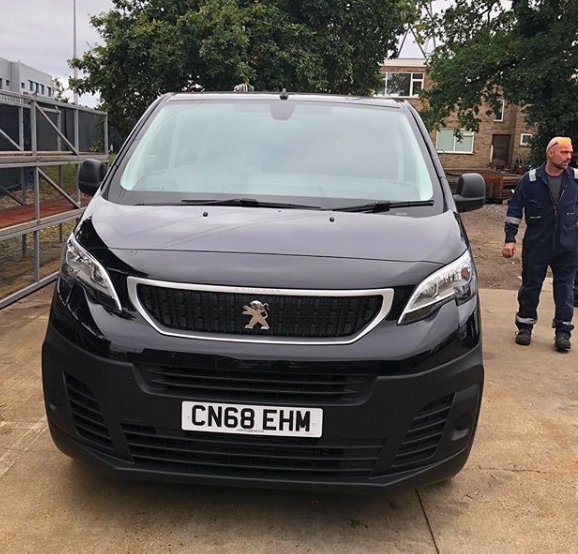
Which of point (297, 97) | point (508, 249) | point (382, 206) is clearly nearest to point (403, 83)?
point (508, 249)

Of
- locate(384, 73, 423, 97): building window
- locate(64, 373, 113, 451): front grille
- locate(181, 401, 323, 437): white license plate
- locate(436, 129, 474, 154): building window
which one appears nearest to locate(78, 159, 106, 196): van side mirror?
locate(64, 373, 113, 451): front grille

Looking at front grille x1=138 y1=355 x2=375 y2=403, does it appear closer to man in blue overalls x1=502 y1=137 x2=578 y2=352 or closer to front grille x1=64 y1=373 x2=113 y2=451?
front grille x1=64 y1=373 x2=113 y2=451

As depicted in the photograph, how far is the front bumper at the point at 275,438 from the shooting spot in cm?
232

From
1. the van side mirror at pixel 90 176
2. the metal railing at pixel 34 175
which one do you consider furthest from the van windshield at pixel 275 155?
the metal railing at pixel 34 175

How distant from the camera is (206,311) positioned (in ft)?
7.70

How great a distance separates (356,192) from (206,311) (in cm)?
112

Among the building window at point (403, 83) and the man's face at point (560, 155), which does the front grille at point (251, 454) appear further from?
the building window at point (403, 83)

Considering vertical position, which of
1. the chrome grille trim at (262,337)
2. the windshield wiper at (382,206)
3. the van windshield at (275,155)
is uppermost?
the van windshield at (275,155)

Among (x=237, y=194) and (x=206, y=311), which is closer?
(x=206, y=311)

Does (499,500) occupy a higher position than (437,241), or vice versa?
(437,241)

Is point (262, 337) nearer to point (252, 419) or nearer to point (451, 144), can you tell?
point (252, 419)

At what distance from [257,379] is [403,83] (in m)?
39.6

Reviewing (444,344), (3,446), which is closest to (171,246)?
(444,344)

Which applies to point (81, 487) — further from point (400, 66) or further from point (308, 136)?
point (400, 66)
